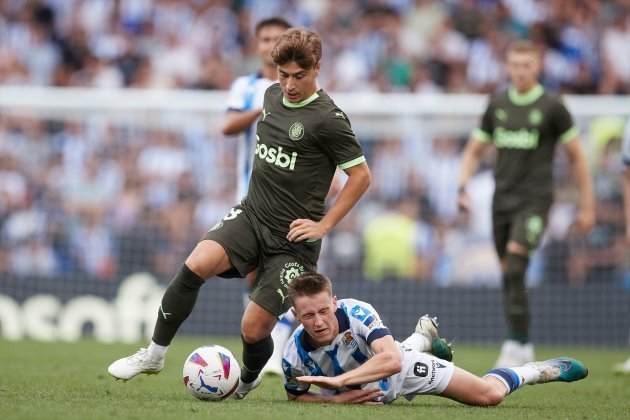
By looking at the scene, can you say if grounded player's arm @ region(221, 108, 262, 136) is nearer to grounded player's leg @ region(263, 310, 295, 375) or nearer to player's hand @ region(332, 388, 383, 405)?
grounded player's leg @ region(263, 310, 295, 375)

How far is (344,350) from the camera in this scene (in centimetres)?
664

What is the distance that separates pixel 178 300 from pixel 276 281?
582 millimetres

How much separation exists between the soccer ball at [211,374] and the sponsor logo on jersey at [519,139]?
4.31 m

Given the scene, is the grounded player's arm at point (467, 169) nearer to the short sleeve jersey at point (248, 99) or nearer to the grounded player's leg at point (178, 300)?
the short sleeve jersey at point (248, 99)

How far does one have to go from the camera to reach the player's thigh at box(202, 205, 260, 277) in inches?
269

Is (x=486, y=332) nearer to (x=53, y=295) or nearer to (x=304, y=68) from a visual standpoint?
(x=53, y=295)

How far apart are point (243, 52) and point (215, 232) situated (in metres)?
11.7

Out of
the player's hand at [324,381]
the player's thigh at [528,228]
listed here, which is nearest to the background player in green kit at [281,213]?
the player's hand at [324,381]

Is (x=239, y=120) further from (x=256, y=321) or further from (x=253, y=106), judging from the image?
(x=256, y=321)

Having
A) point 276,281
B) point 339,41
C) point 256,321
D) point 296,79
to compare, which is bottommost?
point 256,321

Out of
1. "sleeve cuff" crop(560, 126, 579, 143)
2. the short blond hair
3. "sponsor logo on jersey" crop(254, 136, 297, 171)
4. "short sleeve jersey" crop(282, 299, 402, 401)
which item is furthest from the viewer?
"sleeve cuff" crop(560, 126, 579, 143)

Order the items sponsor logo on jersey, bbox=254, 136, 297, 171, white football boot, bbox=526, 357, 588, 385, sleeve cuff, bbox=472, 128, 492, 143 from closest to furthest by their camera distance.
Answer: sponsor logo on jersey, bbox=254, 136, 297, 171, white football boot, bbox=526, 357, 588, 385, sleeve cuff, bbox=472, 128, 492, 143

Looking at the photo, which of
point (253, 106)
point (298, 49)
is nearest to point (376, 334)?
point (298, 49)

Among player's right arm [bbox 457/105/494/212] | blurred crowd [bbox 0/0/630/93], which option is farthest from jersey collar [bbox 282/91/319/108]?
blurred crowd [bbox 0/0/630/93]
